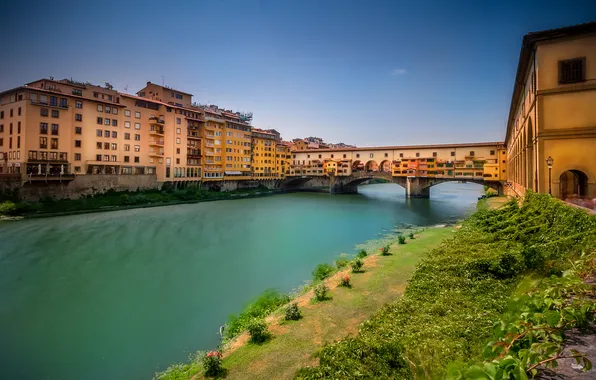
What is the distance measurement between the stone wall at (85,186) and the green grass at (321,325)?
118 ft

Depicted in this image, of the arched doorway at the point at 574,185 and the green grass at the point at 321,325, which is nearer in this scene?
the green grass at the point at 321,325

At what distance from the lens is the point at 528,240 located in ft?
35.6

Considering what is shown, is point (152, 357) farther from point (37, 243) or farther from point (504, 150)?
point (504, 150)

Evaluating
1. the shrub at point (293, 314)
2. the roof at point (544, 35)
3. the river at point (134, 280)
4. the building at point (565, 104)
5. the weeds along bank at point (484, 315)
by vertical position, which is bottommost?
the river at point (134, 280)

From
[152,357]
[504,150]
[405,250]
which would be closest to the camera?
[152,357]

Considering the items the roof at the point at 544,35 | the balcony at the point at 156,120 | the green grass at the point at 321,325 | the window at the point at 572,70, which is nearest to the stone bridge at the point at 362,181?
the balcony at the point at 156,120

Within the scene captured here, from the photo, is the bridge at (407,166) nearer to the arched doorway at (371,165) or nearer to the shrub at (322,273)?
the arched doorway at (371,165)

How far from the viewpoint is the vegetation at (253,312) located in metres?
10.3

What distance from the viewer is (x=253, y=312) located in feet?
36.9

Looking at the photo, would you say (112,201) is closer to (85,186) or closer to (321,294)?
(85,186)

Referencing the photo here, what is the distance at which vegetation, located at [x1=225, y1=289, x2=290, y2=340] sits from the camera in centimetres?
1034

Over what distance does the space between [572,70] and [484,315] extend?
1472 centimetres

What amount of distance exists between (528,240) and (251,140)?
57.4 m

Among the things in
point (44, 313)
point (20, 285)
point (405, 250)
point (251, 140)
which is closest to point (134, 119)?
point (251, 140)
